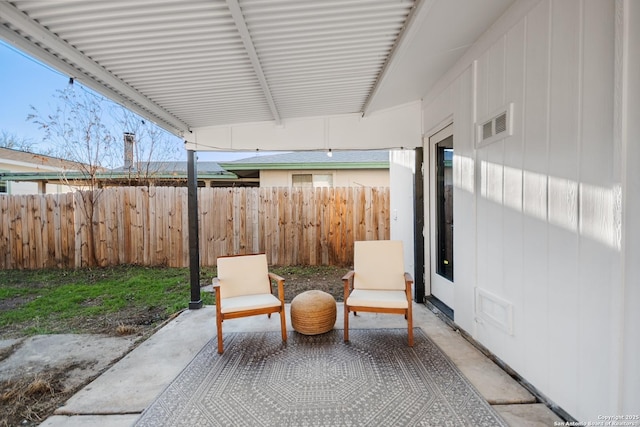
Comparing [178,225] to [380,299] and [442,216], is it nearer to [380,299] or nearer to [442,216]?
[380,299]

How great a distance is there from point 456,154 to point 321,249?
396cm

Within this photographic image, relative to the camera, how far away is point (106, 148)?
6.83 meters

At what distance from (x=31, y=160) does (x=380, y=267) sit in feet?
32.4

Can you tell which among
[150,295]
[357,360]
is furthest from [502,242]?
[150,295]

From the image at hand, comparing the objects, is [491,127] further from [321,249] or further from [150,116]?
[321,249]

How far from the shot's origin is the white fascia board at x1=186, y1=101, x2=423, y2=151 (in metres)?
4.38

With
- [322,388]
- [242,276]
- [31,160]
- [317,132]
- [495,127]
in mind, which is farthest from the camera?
[31,160]

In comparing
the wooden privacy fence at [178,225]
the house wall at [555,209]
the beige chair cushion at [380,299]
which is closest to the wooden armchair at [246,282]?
the beige chair cushion at [380,299]

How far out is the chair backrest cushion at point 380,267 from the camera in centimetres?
371

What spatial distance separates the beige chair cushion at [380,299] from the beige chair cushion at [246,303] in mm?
840

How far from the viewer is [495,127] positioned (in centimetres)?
262

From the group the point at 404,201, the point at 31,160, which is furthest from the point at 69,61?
the point at 31,160

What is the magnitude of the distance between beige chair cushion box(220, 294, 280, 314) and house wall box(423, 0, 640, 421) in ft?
6.91

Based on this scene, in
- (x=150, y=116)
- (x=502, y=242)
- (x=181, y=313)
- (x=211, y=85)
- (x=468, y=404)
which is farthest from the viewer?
(x=181, y=313)
